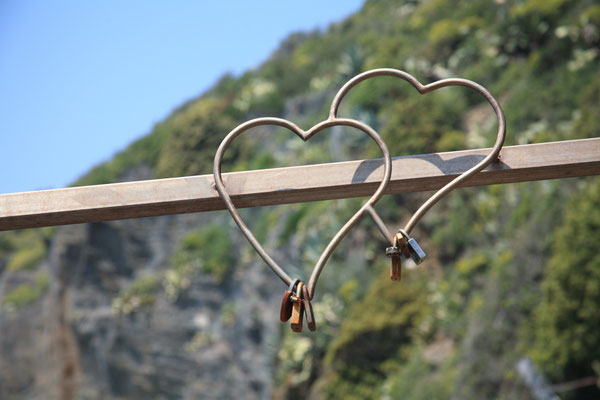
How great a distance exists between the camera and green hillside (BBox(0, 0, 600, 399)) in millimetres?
7059

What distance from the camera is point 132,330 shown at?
729 inches

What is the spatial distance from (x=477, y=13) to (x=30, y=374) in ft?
51.5

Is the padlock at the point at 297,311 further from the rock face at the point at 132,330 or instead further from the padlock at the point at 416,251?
the rock face at the point at 132,330

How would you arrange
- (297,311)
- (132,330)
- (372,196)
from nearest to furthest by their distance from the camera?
(297,311)
(372,196)
(132,330)

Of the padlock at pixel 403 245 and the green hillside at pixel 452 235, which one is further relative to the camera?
the green hillside at pixel 452 235

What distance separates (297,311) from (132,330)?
1783 cm

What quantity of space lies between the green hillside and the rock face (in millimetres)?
755

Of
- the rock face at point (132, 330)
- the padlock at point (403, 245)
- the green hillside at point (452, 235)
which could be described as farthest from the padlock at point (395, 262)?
the rock face at point (132, 330)

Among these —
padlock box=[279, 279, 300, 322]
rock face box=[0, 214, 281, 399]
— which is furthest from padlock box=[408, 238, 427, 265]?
rock face box=[0, 214, 281, 399]

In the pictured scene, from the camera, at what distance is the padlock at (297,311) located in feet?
4.83

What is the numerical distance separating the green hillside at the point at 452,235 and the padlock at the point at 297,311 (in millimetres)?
5565

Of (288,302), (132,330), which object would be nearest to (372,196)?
(288,302)

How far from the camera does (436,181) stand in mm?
1631

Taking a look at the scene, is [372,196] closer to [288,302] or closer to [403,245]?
[403,245]
